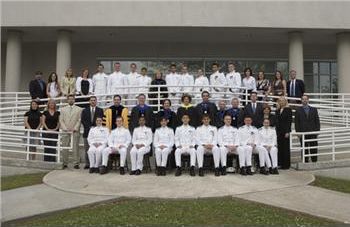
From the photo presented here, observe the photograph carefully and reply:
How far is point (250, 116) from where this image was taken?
451 inches

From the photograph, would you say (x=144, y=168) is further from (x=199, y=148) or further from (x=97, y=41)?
(x=97, y=41)

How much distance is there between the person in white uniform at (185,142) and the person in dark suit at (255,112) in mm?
1676

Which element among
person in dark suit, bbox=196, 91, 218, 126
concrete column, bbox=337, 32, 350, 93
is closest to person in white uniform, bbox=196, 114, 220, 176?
person in dark suit, bbox=196, 91, 218, 126

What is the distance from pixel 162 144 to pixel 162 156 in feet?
1.10

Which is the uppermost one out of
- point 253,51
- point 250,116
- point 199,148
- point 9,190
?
point 253,51

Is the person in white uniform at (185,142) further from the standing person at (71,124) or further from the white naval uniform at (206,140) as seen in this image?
the standing person at (71,124)

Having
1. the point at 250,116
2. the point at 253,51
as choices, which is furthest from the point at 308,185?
the point at 253,51

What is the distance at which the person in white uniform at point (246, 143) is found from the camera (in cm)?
1056

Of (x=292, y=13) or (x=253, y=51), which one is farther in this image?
(x=253, y=51)

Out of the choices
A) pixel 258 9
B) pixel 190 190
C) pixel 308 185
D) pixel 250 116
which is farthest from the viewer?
pixel 258 9

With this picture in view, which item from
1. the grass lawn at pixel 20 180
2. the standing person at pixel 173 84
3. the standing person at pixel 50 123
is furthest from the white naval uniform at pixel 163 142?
the standing person at pixel 50 123

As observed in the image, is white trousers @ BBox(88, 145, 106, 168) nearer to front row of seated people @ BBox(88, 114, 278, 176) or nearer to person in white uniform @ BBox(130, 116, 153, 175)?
front row of seated people @ BBox(88, 114, 278, 176)

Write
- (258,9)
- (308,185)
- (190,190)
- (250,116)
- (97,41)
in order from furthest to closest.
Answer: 1. (97,41)
2. (258,9)
3. (250,116)
4. (308,185)
5. (190,190)

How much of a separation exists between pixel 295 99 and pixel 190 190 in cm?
635
